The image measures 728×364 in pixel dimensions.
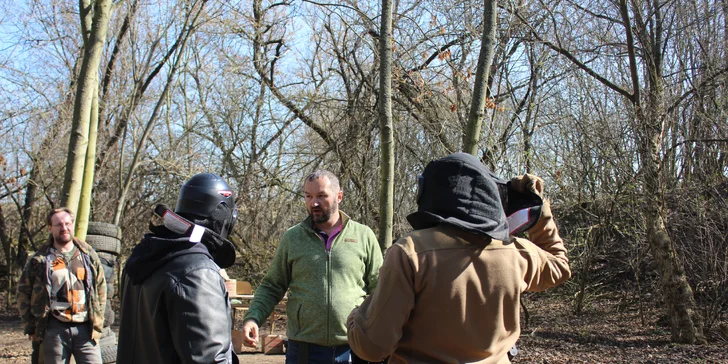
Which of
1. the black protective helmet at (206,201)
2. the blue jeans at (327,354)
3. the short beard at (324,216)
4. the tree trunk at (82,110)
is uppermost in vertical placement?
the tree trunk at (82,110)

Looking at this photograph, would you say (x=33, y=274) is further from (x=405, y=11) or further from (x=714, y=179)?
(x=714, y=179)

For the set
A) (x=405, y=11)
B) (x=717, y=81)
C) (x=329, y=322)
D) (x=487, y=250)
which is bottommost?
(x=329, y=322)

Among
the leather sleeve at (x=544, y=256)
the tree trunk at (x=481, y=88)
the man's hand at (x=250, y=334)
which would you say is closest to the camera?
the leather sleeve at (x=544, y=256)

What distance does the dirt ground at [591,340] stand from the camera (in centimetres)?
718

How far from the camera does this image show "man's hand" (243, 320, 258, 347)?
322cm

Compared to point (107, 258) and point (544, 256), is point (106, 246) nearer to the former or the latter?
point (107, 258)

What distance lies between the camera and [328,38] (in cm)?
1072

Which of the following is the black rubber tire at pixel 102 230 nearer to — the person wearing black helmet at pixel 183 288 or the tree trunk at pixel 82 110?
the tree trunk at pixel 82 110

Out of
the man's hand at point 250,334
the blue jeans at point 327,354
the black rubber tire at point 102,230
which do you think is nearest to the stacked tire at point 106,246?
the black rubber tire at point 102,230

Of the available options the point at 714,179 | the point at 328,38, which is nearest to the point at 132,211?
the point at 328,38

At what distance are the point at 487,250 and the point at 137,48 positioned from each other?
11218mm

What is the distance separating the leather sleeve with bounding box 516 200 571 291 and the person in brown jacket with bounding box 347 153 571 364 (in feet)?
0.22

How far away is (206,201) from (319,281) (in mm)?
1286

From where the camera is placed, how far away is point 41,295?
5.04 metres
